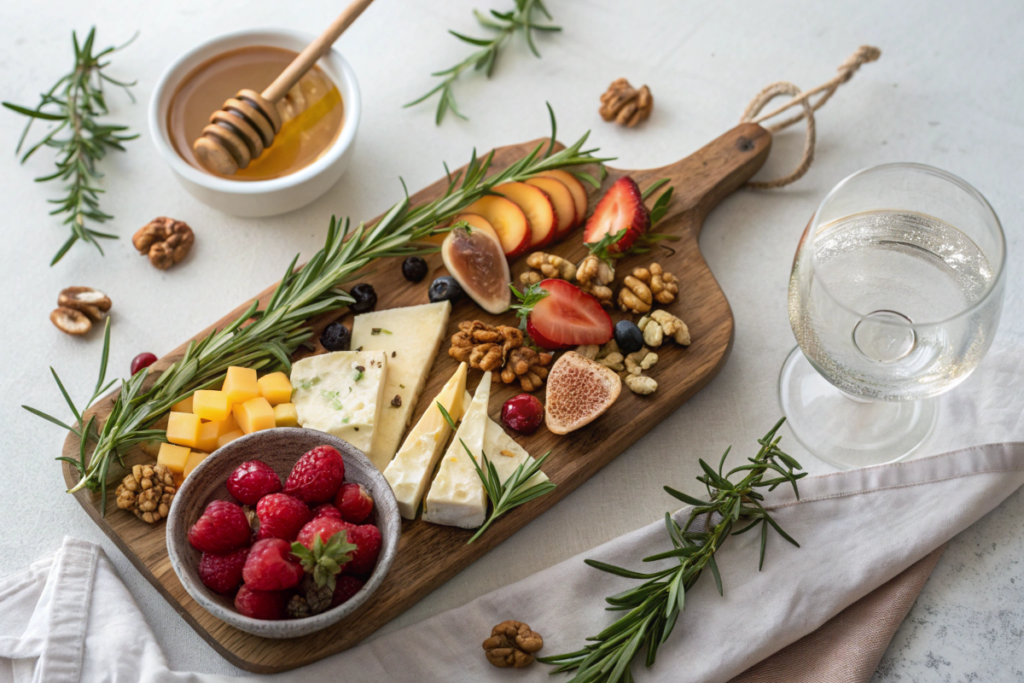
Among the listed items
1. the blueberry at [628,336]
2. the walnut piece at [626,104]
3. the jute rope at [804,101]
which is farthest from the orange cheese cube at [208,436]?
the jute rope at [804,101]

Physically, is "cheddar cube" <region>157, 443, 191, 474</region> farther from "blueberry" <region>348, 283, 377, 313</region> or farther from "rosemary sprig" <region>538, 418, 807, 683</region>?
"rosemary sprig" <region>538, 418, 807, 683</region>

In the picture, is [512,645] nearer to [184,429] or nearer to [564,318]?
[564,318]

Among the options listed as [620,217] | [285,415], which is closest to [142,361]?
[285,415]

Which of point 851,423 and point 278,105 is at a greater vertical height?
point 278,105

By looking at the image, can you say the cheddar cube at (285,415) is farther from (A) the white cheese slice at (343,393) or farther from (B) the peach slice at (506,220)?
(B) the peach slice at (506,220)

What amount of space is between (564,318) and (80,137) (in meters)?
1.30

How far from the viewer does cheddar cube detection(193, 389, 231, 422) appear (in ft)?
5.01

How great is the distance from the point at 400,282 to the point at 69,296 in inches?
30.1

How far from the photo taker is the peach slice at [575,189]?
1.83m

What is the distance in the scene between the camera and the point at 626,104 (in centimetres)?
204

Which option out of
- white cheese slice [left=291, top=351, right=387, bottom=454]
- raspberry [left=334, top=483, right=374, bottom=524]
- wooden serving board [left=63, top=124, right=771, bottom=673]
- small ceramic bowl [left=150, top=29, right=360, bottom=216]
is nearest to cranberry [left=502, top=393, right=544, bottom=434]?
wooden serving board [left=63, top=124, right=771, bottom=673]

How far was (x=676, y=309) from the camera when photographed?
1753 millimetres

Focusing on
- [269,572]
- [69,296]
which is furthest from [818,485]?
[69,296]

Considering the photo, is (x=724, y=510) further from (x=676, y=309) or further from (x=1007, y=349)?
(x=1007, y=349)
